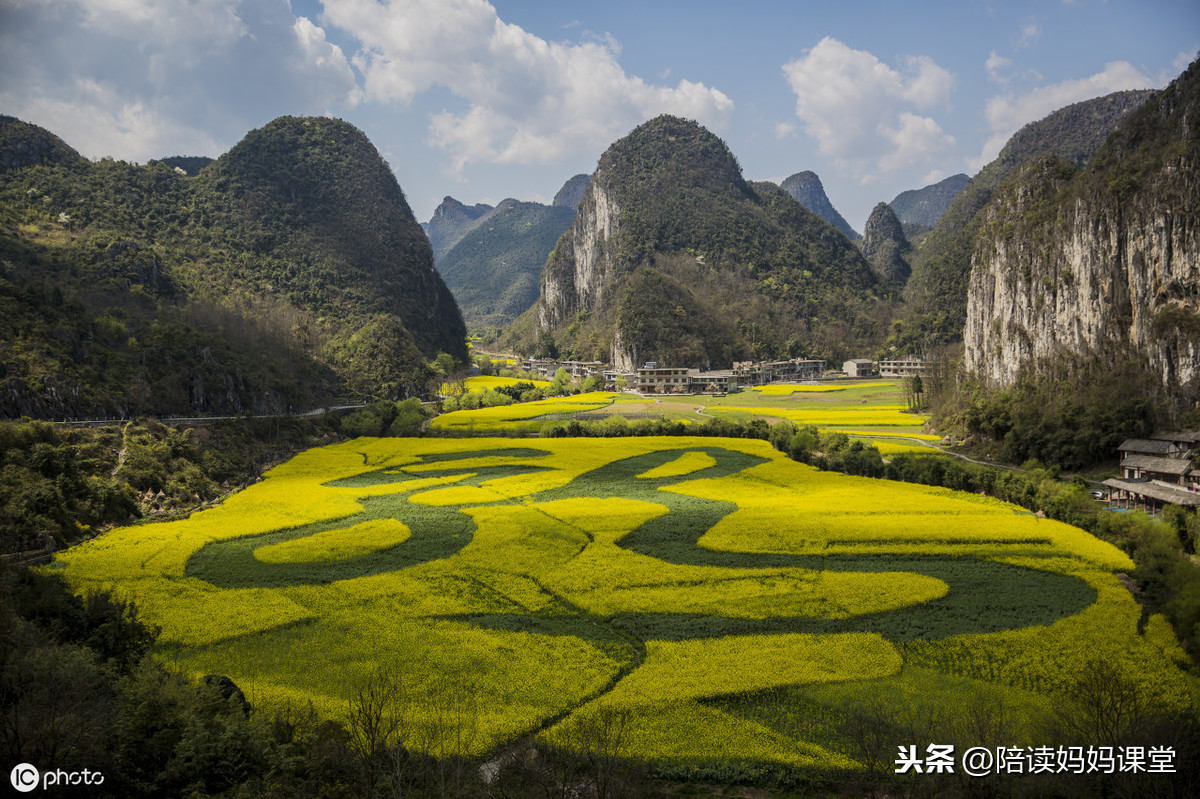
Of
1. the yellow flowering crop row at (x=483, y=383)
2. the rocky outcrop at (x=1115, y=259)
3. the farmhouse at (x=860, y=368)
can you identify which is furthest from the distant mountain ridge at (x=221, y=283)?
the farmhouse at (x=860, y=368)

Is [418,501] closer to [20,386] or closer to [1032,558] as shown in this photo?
[20,386]

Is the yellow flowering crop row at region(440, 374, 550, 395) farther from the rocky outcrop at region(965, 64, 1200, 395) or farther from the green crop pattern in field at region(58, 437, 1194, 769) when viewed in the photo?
the rocky outcrop at region(965, 64, 1200, 395)

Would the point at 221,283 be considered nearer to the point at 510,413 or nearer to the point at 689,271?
the point at 510,413

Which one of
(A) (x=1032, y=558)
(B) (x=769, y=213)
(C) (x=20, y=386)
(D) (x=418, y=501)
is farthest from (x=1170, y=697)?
(B) (x=769, y=213)

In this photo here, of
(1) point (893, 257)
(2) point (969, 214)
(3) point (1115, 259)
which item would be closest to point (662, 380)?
(3) point (1115, 259)

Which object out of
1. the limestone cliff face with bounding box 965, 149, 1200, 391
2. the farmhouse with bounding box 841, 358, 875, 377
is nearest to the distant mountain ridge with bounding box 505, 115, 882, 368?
the farmhouse with bounding box 841, 358, 875, 377
